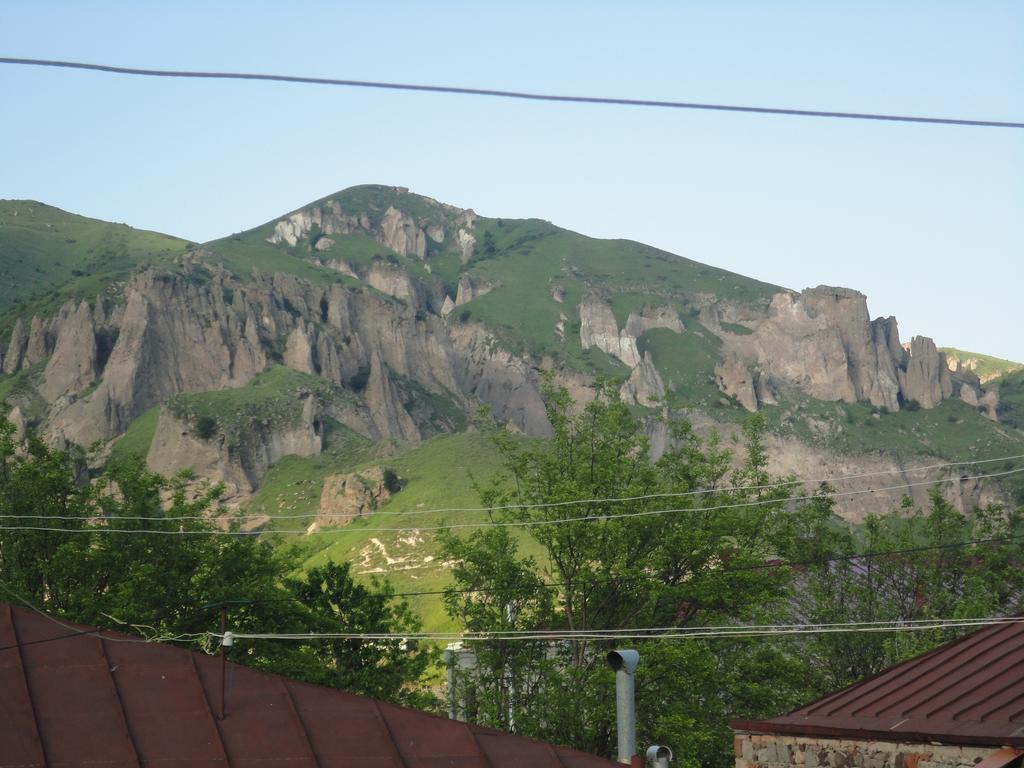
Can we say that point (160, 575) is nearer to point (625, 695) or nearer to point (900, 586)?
point (625, 695)

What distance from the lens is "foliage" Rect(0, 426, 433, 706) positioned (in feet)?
112

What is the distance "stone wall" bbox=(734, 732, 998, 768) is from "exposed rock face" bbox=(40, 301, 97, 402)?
155341mm

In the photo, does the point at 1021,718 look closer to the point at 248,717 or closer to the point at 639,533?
the point at 248,717

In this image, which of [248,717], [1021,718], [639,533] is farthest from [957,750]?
[639,533]

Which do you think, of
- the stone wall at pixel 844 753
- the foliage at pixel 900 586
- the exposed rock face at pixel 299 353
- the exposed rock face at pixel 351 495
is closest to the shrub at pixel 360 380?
the exposed rock face at pixel 299 353

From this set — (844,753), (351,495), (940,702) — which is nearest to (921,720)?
(940,702)

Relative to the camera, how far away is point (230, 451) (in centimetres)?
13988

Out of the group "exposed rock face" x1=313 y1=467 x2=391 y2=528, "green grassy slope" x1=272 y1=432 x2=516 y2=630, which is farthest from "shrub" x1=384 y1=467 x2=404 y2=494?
"green grassy slope" x1=272 y1=432 x2=516 y2=630

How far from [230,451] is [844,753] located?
129 meters

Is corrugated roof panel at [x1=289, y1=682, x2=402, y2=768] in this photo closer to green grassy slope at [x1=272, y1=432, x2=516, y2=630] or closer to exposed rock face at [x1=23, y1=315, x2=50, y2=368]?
green grassy slope at [x1=272, y1=432, x2=516, y2=630]

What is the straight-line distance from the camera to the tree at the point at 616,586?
30141 mm

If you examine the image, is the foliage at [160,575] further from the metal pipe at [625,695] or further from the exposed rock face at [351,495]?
the exposed rock face at [351,495]

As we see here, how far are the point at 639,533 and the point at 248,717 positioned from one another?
749 inches

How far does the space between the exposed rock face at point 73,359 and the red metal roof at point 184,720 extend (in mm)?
153431
